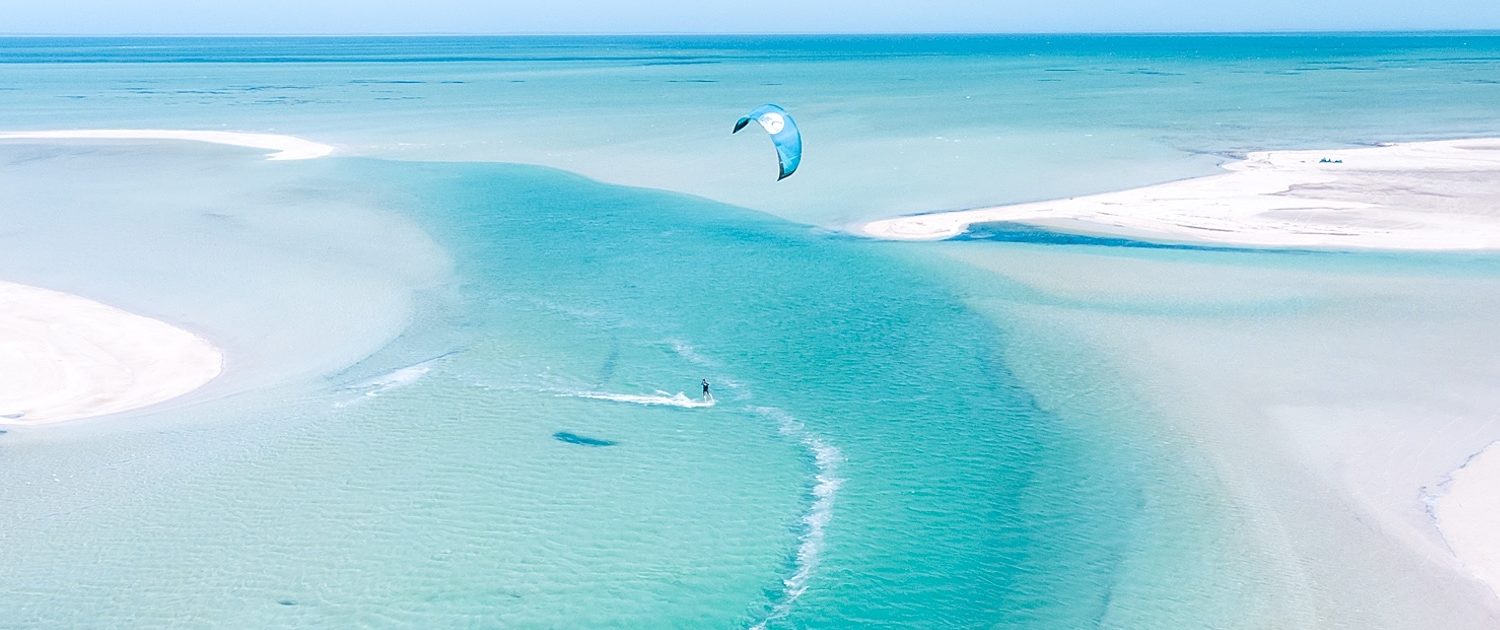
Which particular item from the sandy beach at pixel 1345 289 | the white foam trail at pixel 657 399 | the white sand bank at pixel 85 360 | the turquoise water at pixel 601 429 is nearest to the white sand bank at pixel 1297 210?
the sandy beach at pixel 1345 289

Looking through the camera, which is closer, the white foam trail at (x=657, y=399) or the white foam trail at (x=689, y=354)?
the white foam trail at (x=657, y=399)

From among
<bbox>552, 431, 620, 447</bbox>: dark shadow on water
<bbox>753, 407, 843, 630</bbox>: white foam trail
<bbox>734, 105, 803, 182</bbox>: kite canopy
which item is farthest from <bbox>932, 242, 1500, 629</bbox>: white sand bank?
<bbox>552, 431, 620, 447</bbox>: dark shadow on water

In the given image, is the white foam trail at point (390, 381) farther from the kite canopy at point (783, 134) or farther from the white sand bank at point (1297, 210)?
the white sand bank at point (1297, 210)

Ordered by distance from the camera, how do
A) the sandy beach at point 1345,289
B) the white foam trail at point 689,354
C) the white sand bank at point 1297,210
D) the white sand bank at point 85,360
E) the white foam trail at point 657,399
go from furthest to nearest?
the white sand bank at point 1297,210
the white foam trail at point 689,354
the white foam trail at point 657,399
the white sand bank at point 85,360
the sandy beach at point 1345,289

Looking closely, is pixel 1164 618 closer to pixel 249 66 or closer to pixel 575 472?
pixel 575 472

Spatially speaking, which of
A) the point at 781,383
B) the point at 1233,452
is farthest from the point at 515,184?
the point at 1233,452

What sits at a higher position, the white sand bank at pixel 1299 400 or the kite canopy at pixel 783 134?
the kite canopy at pixel 783 134

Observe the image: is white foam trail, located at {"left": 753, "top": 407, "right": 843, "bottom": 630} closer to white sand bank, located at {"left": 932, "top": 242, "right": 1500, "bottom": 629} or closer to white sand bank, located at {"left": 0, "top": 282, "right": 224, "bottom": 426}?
white sand bank, located at {"left": 932, "top": 242, "right": 1500, "bottom": 629}

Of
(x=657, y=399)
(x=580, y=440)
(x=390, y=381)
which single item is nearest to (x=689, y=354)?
(x=657, y=399)
